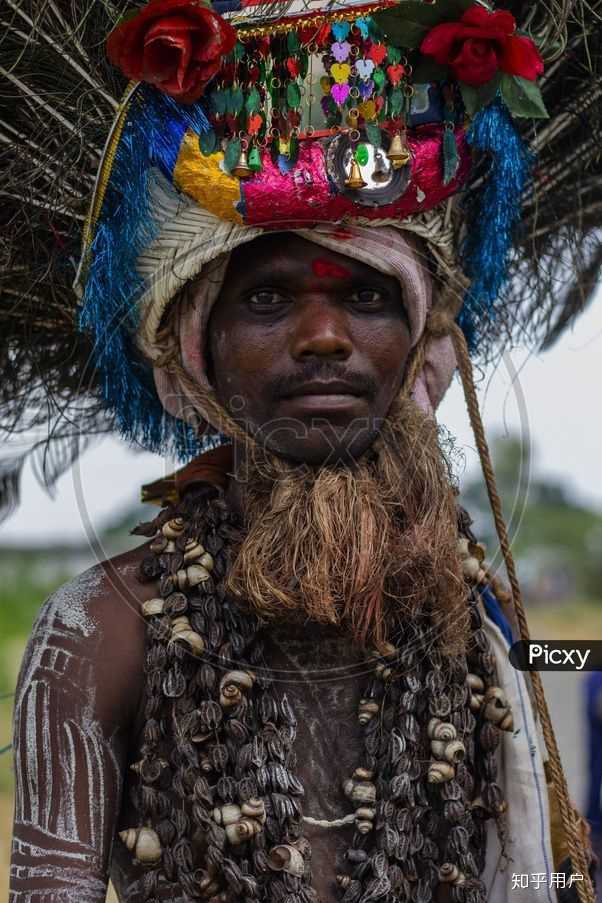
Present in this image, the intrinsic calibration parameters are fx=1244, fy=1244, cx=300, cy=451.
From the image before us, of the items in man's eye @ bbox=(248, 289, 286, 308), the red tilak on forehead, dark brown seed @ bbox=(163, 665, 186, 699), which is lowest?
dark brown seed @ bbox=(163, 665, 186, 699)

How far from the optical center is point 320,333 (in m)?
2.26

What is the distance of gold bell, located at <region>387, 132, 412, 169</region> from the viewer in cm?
225

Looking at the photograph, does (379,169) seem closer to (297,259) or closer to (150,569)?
(297,259)

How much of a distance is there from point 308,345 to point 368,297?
18 centimetres

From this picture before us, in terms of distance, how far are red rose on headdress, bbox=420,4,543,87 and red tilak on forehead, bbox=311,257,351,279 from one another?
404mm

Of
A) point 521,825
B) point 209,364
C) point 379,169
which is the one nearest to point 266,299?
point 209,364

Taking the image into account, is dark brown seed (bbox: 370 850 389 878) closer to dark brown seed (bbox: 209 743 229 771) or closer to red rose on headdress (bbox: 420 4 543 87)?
dark brown seed (bbox: 209 743 229 771)

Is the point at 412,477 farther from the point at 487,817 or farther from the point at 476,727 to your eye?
the point at 487,817

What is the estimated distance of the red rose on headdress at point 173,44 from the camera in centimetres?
212

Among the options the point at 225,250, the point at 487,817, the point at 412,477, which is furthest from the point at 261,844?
the point at 225,250

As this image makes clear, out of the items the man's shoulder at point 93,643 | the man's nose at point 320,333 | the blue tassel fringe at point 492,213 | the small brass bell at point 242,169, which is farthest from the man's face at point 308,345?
the man's shoulder at point 93,643

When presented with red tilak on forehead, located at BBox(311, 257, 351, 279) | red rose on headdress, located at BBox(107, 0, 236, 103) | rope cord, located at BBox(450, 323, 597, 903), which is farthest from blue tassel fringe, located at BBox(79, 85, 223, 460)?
rope cord, located at BBox(450, 323, 597, 903)

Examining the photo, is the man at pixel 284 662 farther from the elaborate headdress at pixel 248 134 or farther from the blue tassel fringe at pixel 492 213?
the blue tassel fringe at pixel 492 213

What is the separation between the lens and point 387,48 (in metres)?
2.25
